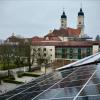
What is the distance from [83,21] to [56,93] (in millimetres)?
117504

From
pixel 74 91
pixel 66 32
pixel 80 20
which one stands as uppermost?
pixel 80 20

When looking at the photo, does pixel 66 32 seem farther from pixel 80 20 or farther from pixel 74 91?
pixel 74 91

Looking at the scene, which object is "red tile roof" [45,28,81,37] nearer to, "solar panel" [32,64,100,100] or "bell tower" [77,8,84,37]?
"bell tower" [77,8,84,37]

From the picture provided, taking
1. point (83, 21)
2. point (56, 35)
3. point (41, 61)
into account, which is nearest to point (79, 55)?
point (41, 61)

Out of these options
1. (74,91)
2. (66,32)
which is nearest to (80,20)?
(66,32)

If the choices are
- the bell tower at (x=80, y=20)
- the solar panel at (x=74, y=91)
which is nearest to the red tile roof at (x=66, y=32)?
the bell tower at (x=80, y=20)

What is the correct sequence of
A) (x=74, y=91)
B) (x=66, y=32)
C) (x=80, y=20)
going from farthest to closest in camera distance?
(x=80, y=20) → (x=66, y=32) → (x=74, y=91)

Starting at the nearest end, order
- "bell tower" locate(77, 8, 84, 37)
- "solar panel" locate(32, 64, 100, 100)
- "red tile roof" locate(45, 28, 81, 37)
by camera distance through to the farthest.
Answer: "solar panel" locate(32, 64, 100, 100)
"red tile roof" locate(45, 28, 81, 37)
"bell tower" locate(77, 8, 84, 37)

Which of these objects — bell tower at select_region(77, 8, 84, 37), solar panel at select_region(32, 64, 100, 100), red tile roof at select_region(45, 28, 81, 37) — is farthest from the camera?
bell tower at select_region(77, 8, 84, 37)

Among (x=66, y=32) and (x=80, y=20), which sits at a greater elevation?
(x=80, y=20)

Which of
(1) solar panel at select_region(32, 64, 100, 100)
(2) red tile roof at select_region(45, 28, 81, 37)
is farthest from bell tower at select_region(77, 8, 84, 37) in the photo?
(1) solar panel at select_region(32, 64, 100, 100)

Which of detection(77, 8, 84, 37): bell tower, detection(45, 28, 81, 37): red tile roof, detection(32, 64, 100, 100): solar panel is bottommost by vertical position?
detection(32, 64, 100, 100): solar panel

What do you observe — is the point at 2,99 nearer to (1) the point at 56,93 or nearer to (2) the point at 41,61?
(1) the point at 56,93

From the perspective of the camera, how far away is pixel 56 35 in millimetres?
106750
